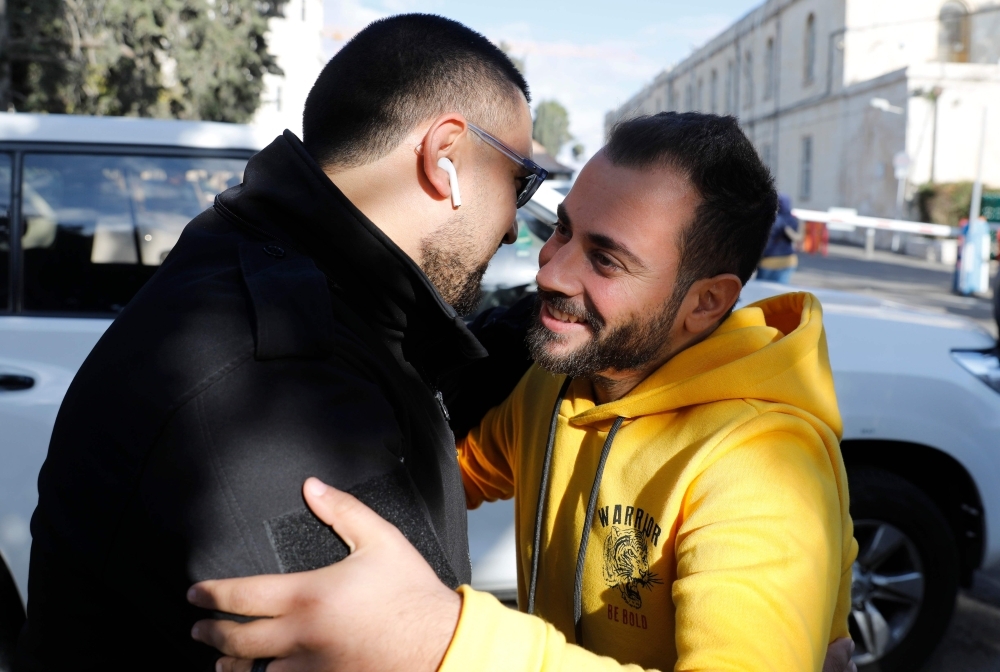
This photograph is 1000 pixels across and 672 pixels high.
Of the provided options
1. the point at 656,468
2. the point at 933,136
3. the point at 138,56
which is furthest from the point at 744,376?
the point at 933,136

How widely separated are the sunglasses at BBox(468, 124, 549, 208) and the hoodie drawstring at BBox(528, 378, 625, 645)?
44 centimetres

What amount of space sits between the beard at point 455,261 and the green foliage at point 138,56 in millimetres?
14063

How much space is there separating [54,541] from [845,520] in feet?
4.21

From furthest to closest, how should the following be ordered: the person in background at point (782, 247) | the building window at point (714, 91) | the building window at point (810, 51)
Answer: the building window at point (714, 91) < the building window at point (810, 51) < the person in background at point (782, 247)

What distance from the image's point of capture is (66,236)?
307 centimetres

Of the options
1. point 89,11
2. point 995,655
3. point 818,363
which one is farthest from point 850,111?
point 818,363

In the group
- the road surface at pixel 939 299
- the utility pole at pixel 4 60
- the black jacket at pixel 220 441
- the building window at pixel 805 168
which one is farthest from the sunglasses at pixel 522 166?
the building window at pixel 805 168

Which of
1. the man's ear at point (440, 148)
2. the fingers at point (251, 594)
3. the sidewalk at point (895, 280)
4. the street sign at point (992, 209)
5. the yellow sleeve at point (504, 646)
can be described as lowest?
the sidewalk at point (895, 280)

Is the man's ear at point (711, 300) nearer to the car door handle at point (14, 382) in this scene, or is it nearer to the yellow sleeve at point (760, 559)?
the yellow sleeve at point (760, 559)

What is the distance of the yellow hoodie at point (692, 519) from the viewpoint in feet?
3.93

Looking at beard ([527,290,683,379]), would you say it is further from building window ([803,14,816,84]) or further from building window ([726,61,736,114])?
building window ([726,61,736,114])

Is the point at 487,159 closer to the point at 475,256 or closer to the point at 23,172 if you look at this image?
the point at 475,256

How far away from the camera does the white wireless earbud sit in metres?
1.55

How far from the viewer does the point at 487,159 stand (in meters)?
1.65
